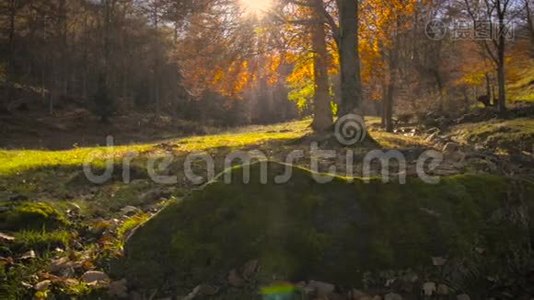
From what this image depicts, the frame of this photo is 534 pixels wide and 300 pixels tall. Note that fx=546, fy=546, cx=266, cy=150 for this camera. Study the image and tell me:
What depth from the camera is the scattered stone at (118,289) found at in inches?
182

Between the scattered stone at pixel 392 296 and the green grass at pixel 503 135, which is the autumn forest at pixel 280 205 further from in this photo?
the green grass at pixel 503 135

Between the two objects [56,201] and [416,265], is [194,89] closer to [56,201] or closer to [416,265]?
[56,201]

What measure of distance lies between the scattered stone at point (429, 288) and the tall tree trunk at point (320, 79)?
1618cm

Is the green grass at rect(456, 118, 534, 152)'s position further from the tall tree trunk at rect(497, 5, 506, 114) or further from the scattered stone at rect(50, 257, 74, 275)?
the scattered stone at rect(50, 257, 74, 275)

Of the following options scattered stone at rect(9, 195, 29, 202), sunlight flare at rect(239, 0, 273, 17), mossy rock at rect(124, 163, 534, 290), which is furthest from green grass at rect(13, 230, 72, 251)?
sunlight flare at rect(239, 0, 273, 17)

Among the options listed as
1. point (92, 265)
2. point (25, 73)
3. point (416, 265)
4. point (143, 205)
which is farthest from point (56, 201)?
point (25, 73)

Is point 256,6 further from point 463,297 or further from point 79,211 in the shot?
point 463,297

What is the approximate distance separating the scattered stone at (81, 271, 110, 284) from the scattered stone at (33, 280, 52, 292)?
28 centimetres

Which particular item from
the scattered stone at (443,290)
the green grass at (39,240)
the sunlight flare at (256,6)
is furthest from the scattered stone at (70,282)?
the sunlight flare at (256,6)

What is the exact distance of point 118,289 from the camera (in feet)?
15.2

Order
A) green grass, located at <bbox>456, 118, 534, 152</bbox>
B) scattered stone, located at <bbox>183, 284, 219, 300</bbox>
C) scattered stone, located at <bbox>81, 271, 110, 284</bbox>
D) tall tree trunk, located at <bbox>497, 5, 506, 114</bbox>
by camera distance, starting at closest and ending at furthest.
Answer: scattered stone, located at <bbox>183, 284, 219, 300</bbox> < scattered stone, located at <bbox>81, 271, 110, 284</bbox> < green grass, located at <bbox>456, 118, 534, 152</bbox> < tall tree trunk, located at <bbox>497, 5, 506, 114</bbox>

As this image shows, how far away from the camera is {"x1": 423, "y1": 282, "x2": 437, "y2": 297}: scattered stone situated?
4484 millimetres

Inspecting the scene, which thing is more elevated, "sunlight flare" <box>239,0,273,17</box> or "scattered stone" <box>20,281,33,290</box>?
"sunlight flare" <box>239,0,273,17</box>

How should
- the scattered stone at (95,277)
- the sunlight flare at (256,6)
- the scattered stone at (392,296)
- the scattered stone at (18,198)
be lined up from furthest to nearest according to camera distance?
the sunlight flare at (256,6) < the scattered stone at (18,198) < the scattered stone at (95,277) < the scattered stone at (392,296)
